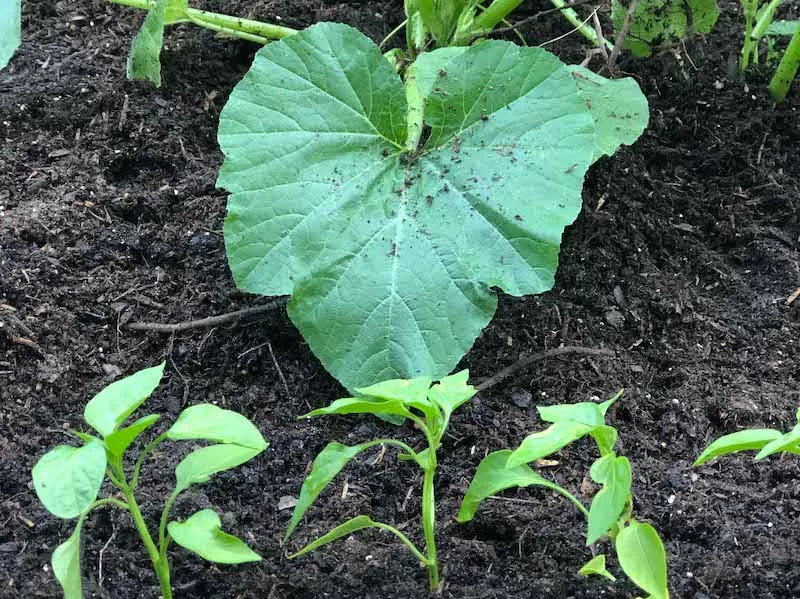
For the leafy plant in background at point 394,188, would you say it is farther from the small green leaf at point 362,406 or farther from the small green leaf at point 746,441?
the small green leaf at point 746,441

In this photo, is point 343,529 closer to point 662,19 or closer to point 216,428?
point 216,428

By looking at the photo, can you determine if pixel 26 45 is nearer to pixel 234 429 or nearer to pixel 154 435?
pixel 154 435

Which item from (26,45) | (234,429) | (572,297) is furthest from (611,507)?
(26,45)

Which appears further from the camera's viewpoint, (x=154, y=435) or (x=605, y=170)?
(x=605, y=170)

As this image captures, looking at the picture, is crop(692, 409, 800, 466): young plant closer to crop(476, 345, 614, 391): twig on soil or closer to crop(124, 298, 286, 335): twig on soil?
crop(476, 345, 614, 391): twig on soil

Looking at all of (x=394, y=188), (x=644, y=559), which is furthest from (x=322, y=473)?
(x=394, y=188)

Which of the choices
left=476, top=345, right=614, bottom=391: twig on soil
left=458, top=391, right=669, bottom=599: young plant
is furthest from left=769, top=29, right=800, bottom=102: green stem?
left=458, top=391, right=669, bottom=599: young plant
